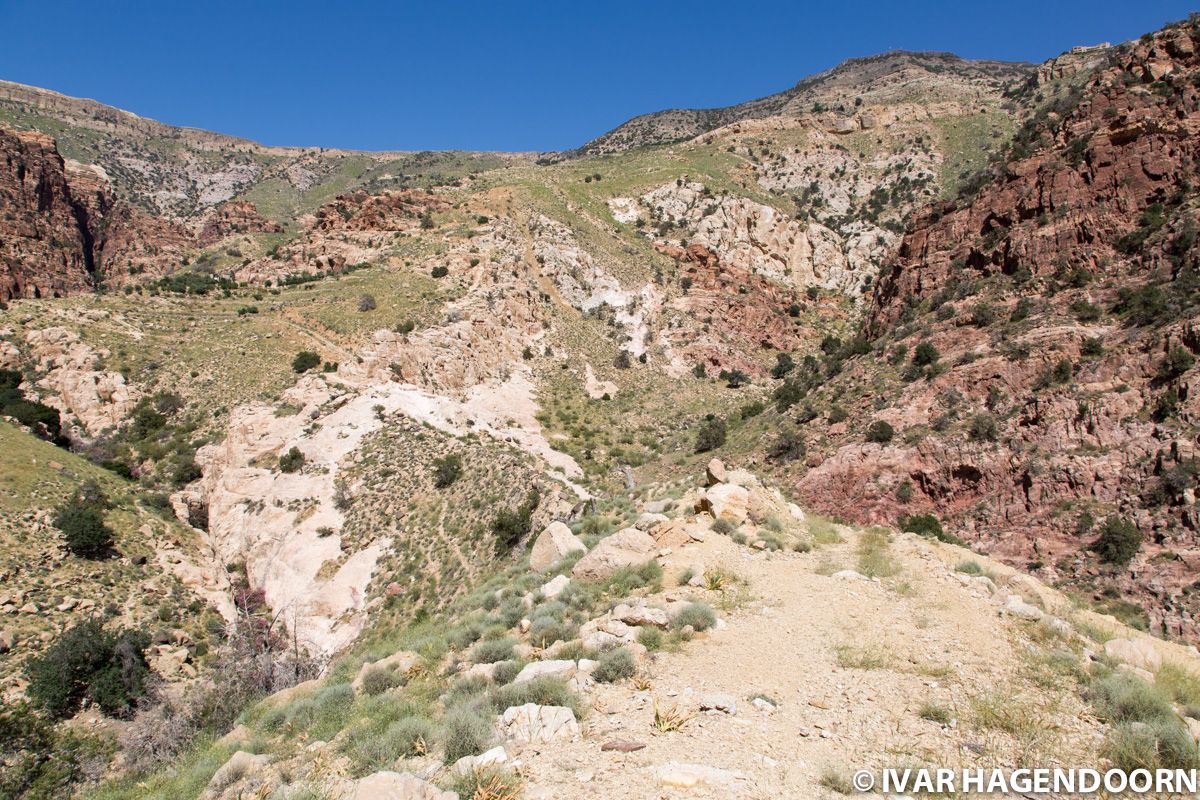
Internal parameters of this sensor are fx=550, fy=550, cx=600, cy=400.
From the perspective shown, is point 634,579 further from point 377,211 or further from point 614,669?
point 377,211

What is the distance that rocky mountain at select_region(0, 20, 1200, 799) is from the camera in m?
6.50

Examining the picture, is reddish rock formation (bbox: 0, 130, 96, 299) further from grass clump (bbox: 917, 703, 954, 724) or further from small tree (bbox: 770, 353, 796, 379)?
grass clump (bbox: 917, 703, 954, 724)

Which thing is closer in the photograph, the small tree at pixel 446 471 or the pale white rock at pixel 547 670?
the pale white rock at pixel 547 670

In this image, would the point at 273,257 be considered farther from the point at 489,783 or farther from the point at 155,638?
the point at 489,783

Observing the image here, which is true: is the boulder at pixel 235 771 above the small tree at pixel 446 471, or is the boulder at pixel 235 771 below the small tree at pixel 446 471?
below

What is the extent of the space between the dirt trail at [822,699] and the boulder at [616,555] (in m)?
1.52

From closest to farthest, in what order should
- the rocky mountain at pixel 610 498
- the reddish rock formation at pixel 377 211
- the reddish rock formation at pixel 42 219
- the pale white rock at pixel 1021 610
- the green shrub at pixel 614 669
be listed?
the rocky mountain at pixel 610 498, the green shrub at pixel 614 669, the pale white rock at pixel 1021 610, the reddish rock formation at pixel 377 211, the reddish rock formation at pixel 42 219

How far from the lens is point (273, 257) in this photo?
52219mm

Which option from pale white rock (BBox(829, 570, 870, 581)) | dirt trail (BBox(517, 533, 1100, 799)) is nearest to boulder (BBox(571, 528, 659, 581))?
dirt trail (BBox(517, 533, 1100, 799))

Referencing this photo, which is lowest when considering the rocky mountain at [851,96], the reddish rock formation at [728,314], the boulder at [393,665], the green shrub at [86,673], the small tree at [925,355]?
the green shrub at [86,673]

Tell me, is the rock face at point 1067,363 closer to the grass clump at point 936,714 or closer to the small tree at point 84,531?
the grass clump at point 936,714

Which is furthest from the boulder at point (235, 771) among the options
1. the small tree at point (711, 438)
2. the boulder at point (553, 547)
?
the small tree at point (711, 438)

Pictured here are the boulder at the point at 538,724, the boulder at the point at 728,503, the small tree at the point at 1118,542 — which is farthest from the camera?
the small tree at the point at 1118,542

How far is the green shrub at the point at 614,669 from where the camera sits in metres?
7.06
